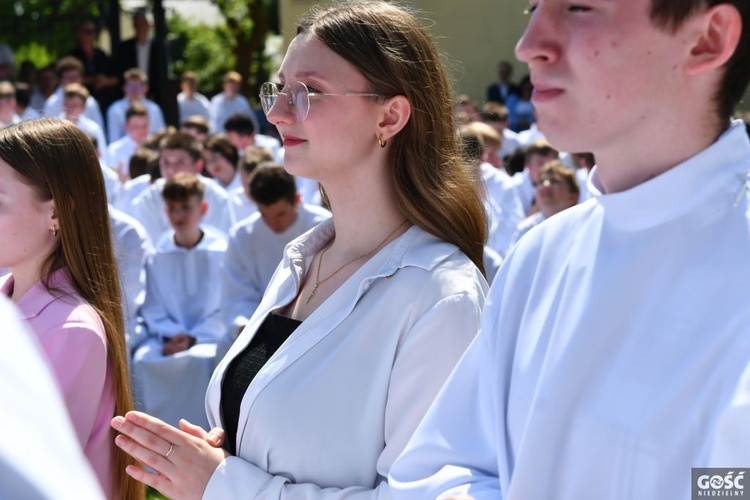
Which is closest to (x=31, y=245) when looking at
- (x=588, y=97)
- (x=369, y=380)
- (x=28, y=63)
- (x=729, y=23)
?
(x=369, y=380)

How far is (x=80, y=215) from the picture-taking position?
8.84 feet

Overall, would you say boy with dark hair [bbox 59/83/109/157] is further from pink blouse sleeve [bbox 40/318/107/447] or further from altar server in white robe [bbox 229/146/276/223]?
pink blouse sleeve [bbox 40/318/107/447]

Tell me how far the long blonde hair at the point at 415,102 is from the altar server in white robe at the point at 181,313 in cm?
463

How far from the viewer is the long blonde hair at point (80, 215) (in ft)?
8.50

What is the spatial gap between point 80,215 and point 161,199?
19.4ft

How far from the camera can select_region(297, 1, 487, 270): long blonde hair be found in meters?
2.27

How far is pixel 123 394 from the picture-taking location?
2586mm

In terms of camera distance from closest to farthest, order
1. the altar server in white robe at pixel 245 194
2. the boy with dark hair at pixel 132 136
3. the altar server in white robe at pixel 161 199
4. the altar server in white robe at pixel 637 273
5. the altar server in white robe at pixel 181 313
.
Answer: the altar server in white robe at pixel 637 273 → the altar server in white robe at pixel 181 313 → the altar server in white robe at pixel 161 199 → the altar server in white robe at pixel 245 194 → the boy with dark hair at pixel 132 136

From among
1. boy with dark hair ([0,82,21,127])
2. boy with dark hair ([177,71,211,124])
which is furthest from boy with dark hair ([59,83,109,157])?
boy with dark hair ([177,71,211,124])

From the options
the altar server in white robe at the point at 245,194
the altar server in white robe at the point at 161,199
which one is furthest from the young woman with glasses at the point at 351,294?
the altar server in white robe at the point at 245,194

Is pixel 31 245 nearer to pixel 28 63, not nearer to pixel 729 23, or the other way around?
pixel 729 23

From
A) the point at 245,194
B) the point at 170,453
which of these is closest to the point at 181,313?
the point at 245,194

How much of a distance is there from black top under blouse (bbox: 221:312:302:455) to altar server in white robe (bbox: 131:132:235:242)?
20.7 ft

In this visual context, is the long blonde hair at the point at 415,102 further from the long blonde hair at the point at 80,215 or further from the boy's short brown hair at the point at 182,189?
the boy's short brown hair at the point at 182,189
